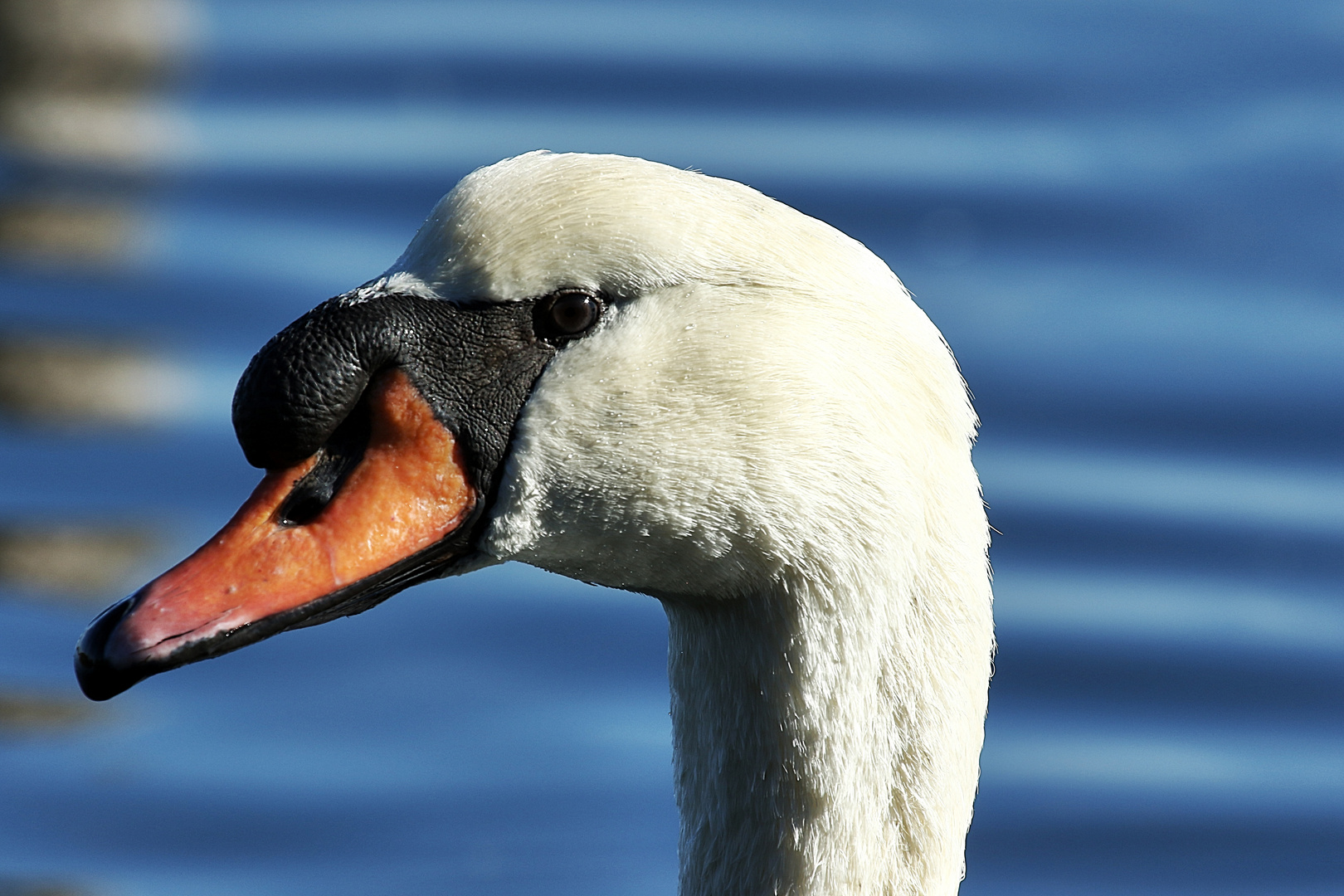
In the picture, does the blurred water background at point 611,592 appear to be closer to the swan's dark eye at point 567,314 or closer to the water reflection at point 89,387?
the water reflection at point 89,387

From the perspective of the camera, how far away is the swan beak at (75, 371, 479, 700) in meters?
3.76

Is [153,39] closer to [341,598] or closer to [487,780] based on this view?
[487,780]

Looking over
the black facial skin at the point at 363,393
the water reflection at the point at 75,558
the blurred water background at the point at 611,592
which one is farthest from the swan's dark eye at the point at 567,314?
the water reflection at the point at 75,558

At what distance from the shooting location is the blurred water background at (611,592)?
6.87 metres

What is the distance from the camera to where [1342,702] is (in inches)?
284

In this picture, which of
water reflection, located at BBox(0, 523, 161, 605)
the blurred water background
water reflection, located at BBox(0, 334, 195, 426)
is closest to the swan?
the blurred water background

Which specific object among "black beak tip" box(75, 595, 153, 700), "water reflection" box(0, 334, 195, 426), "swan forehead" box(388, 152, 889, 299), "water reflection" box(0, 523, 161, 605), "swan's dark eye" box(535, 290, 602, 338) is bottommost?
"black beak tip" box(75, 595, 153, 700)

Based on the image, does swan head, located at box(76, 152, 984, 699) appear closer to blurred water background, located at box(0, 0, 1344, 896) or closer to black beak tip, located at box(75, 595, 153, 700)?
black beak tip, located at box(75, 595, 153, 700)

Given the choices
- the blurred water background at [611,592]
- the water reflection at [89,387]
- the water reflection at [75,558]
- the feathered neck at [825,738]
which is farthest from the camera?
the water reflection at [89,387]

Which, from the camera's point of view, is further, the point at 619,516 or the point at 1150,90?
the point at 1150,90

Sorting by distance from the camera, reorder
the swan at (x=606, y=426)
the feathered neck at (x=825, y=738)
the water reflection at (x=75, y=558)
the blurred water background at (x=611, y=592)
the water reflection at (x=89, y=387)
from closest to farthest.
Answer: the swan at (x=606, y=426) < the feathered neck at (x=825, y=738) < the blurred water background at (x=611, y=592) < the water reflection at (x=75, y=558) < the water reflection at (x=89, y=387)

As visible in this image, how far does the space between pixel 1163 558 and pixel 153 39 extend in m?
6.45

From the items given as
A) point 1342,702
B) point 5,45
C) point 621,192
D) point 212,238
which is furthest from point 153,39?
point 621,192

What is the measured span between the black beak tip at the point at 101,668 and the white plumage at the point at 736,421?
63cm
